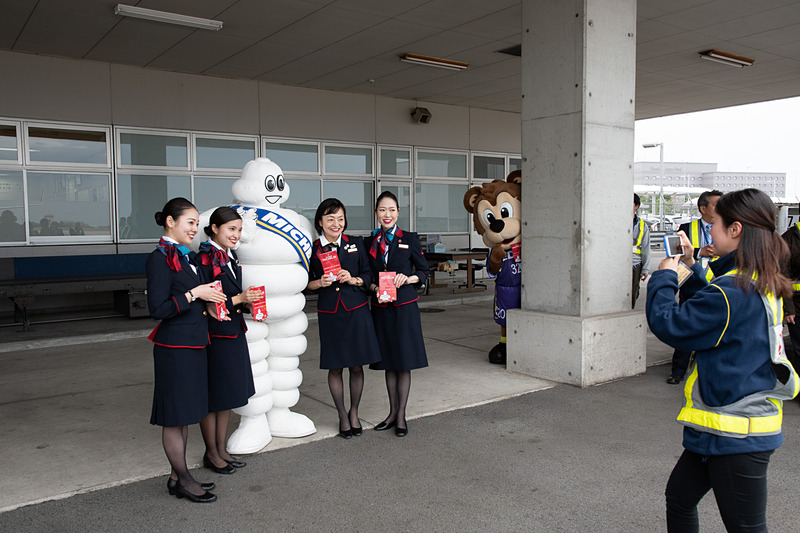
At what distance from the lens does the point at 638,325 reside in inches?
233

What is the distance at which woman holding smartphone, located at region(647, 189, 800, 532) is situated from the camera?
2.07 metres

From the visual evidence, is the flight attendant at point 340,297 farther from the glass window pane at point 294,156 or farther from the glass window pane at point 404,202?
the glass window pane at point 404,202

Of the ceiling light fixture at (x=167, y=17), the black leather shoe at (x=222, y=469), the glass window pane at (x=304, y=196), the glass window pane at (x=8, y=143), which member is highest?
the ceiling light fixture at (x=167, y=17)

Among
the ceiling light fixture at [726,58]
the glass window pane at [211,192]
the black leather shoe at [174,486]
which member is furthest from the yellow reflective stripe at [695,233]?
the glass window pane at [211,192]

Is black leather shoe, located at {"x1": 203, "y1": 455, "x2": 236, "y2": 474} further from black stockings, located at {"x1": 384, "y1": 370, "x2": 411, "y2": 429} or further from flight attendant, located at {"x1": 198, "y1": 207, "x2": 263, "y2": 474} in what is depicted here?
black stockings, located at {"x1": 384, "y1": 370, "x2": 411, "y2": 429}

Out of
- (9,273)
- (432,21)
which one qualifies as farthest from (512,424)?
(9,273)

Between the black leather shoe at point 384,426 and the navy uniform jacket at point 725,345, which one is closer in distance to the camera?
the navy uniform jacket at point 725,345

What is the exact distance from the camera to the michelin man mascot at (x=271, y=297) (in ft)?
13.5

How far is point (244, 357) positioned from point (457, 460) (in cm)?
147

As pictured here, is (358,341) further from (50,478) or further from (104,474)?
(50,478)

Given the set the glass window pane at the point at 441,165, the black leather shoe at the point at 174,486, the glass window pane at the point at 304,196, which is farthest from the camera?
the glass window pane at the point at 441,165

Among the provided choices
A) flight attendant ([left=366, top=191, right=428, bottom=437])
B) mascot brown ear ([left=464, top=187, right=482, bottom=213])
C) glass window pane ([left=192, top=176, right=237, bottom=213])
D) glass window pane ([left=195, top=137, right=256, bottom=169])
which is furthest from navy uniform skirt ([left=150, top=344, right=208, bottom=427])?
glass window pane ([left=195, top=137, right=256, bottom=169])

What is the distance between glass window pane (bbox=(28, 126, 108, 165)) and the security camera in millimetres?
6031

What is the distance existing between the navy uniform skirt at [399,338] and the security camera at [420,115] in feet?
30.8
